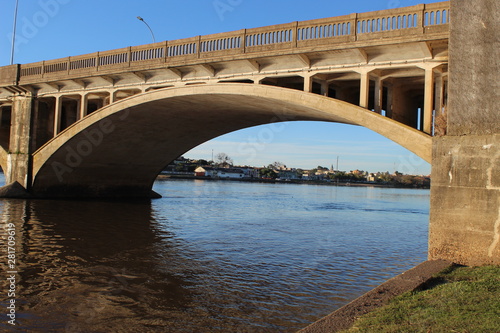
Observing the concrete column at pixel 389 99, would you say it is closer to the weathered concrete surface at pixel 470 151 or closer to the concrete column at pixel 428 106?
the concrete column at pixel 428 106

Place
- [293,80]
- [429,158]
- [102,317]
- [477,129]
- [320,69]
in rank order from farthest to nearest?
1. [293,80]
2. [320,69]
3. [429,158]
4. [477,129]
5. [102,317]

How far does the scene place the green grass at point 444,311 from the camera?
17.3 feet

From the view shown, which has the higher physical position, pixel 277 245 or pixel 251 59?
pixel 251 59

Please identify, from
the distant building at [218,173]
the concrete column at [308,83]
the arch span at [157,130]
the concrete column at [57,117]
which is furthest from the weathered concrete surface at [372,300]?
the distant building at [218,173]

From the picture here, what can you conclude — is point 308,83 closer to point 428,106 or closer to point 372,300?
point 428,106

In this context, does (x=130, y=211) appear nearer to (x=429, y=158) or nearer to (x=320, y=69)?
(x=320, y=69)

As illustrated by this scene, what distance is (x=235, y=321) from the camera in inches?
311

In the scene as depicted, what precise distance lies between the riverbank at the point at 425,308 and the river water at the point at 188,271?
1651 mm

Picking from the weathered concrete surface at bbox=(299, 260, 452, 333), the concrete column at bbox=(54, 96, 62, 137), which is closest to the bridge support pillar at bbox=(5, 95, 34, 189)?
the concrete column at bbox=(54, 96, 62, 137)

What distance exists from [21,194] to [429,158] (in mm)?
25715

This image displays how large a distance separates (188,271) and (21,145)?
21766 millimetres

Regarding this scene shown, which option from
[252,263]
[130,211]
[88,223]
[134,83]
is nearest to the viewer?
[252,263]

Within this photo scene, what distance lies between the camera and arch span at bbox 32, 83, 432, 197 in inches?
611

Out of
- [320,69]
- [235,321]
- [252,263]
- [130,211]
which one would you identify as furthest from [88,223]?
[235,321]
